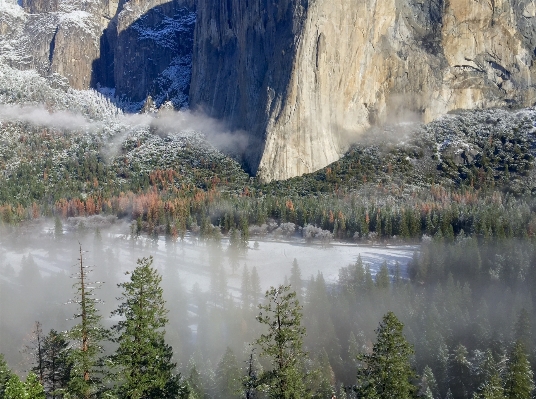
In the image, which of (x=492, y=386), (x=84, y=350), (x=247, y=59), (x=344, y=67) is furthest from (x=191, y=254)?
(x=247, y=59)

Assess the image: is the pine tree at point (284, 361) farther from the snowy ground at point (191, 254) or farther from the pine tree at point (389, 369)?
the snowy ground at point (191, 254)

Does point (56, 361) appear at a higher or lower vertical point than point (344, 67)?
lower

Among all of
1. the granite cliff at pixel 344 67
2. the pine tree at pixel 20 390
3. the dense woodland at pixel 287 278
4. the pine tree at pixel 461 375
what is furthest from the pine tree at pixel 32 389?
the granite cliff at pixel 344 67

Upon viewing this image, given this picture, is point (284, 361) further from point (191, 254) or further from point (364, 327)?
point (191, 254)

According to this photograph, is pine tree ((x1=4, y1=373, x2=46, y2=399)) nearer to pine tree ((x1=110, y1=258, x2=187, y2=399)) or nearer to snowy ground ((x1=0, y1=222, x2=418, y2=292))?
pine tree ((x1=110, y1=258, x2=187, y2=399))

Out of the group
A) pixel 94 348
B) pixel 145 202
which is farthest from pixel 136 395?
pixel 145 202

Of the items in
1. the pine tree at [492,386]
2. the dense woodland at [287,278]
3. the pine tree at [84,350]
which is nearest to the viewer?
the pine tree at [84,350]
